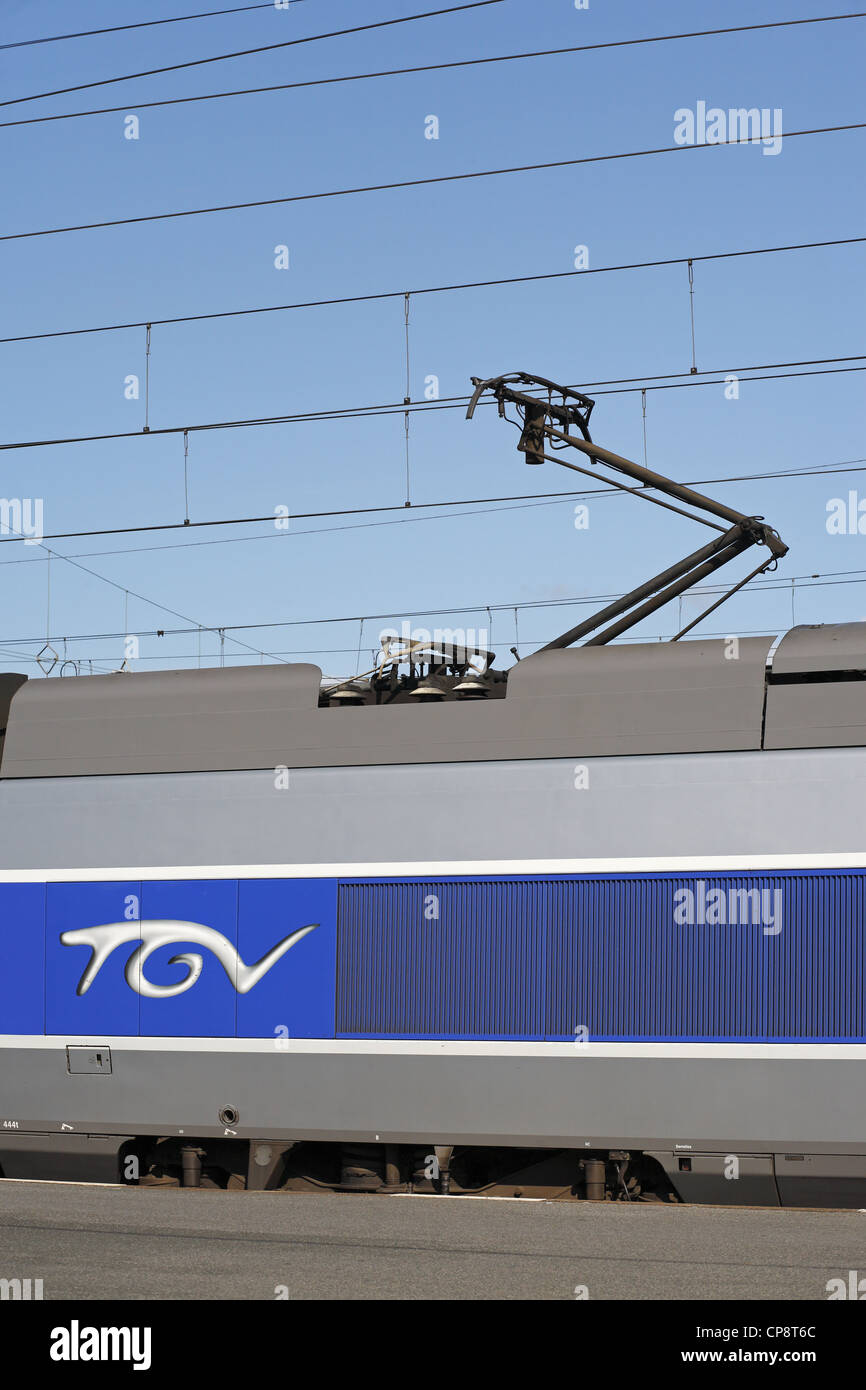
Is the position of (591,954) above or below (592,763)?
below

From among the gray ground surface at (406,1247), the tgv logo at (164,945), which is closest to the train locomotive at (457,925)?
the tgv logo at (164,945)

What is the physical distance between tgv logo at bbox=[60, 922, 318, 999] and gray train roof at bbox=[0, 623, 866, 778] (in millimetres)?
1209

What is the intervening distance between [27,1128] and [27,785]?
262cm

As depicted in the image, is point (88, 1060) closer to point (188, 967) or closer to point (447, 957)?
point (188, 967)

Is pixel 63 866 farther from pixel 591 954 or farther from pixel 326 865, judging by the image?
pixel 591 954

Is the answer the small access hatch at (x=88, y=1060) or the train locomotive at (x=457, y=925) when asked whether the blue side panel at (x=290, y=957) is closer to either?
the train locomotive at (x=457, y=925)

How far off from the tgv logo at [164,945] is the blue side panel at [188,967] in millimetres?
23

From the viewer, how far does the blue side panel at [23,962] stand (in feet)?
36.9

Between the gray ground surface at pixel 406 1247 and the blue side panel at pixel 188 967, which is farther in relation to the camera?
the blue side panel at pixel 188 967

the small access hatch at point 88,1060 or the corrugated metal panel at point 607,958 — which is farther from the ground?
the corrugated metal panel at point 607,958

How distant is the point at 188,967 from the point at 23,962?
4.58 ft

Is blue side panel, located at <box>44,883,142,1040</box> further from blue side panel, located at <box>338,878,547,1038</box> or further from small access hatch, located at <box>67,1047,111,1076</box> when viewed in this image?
blue side panel, located at <box>338,878,547,1038</box>

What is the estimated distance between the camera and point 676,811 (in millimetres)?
10023

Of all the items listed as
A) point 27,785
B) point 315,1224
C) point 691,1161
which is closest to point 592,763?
point 691,1161
